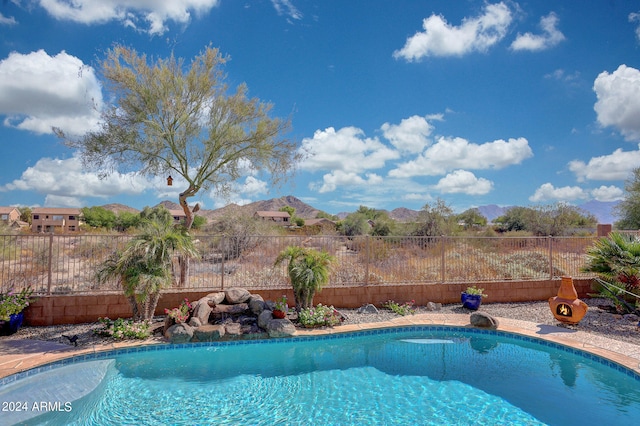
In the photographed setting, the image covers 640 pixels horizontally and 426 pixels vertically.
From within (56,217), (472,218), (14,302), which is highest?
(56,217)

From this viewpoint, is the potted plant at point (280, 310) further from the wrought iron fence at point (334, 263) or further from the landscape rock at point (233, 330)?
the wrought iron fence at point (334, 263)

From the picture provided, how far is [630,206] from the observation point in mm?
21641

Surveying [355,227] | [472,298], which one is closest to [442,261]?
[472,298]

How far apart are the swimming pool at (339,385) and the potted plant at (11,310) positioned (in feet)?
6.27

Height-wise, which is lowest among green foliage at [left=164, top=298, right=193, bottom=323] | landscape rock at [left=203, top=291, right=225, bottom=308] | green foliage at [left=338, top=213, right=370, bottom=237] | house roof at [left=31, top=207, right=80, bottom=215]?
green foliage at [left=164, top=298, right=193, bottom=323]

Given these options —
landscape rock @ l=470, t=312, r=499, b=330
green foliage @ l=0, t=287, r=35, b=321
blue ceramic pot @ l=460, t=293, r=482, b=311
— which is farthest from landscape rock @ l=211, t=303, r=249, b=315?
blue ceramic pot @ l=460, t=293, r=482, b=311

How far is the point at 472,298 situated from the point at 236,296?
5.63 metres

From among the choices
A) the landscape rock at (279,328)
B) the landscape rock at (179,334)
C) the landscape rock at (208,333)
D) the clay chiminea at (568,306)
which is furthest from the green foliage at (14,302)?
the clay chiminea at (568,306)

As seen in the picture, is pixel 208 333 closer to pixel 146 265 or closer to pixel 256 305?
pixel 256 305

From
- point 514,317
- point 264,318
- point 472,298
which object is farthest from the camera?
point 472,298

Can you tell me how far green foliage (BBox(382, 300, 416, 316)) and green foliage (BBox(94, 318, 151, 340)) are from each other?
5267mm

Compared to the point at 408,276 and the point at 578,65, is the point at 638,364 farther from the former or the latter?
the point at 578,65

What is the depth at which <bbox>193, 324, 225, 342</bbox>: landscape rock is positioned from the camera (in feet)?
21.9

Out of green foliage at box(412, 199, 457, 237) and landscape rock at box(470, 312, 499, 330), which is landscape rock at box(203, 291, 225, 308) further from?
green foliage at box(412, 199, 457, 237)
